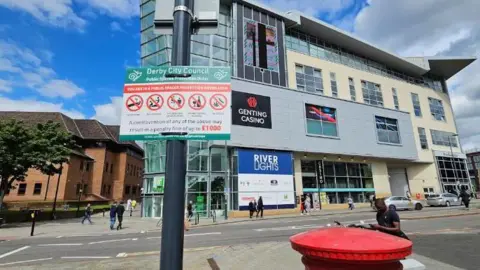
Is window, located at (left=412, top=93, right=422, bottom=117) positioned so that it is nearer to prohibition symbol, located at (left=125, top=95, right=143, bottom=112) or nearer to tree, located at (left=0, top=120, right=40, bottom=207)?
tree, located at (left=0, top=120, right=40, bottom=207)

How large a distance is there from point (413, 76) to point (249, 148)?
40.0 metres

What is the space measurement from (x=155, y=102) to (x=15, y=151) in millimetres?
26651

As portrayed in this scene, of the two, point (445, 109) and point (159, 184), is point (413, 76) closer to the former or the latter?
point (445, 109)

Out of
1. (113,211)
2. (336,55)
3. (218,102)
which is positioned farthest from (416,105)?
(218,102)

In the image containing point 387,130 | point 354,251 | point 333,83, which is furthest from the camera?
point 387,130

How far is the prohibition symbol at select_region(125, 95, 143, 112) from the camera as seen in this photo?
276cm

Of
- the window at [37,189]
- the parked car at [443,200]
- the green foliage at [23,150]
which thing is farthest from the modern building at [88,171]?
the parked car at [443,200]

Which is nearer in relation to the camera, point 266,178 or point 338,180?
point 266,178

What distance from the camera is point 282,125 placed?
31641 mm

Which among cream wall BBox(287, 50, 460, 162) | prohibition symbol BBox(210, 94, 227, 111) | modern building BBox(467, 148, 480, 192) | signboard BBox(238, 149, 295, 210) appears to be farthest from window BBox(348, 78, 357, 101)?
modern building BBox(467, 148, 480, 192)

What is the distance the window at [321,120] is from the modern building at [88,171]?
36.6 metres

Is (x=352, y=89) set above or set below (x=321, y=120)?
above

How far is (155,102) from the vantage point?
2.74 m

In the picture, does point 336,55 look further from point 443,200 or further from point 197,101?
point 197,101
